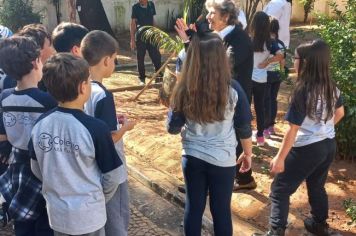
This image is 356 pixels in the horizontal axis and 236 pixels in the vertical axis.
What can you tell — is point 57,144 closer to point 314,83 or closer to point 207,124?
point 207,124

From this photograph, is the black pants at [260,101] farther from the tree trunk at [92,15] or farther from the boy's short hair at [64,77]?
the tree trunk at [92,15]

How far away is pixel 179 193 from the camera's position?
4594 millimetres

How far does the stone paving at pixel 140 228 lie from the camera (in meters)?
3.95

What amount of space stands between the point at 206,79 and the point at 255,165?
253cm

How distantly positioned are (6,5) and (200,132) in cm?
1243

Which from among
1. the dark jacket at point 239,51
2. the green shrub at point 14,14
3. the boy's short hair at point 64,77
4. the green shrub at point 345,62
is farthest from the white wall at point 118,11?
the boy's short hair at point 64,77

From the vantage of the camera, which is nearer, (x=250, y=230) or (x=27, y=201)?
(x=27, y=201)

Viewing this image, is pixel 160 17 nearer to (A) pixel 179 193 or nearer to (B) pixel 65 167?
(A) pixel 179 193

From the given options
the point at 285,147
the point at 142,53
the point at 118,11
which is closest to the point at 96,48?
the point at 285,147

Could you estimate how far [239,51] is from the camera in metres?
4.23

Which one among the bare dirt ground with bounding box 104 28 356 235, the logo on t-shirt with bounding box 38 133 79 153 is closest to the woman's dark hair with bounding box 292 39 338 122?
the bare dirt ground with bounding box 104 28 356 235

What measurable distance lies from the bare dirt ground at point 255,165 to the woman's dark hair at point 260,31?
0.42 m

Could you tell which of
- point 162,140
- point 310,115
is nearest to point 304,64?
point 310,115

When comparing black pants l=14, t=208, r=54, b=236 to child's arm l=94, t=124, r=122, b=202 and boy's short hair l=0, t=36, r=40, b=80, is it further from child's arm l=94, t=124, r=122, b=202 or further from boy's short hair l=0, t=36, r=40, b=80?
boy's short hair l=0, t=36, r=40, b=80
